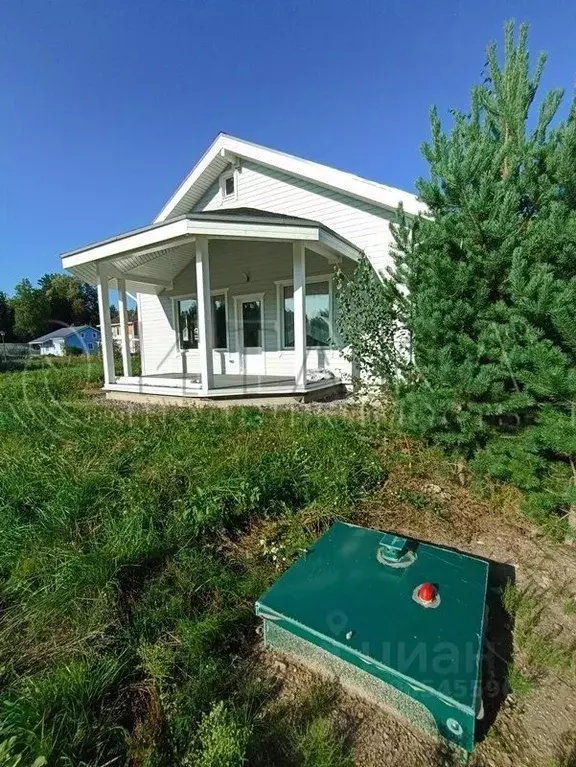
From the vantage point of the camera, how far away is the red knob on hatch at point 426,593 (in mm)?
1917

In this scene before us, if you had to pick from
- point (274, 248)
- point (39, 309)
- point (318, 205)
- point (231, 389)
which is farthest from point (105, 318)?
point (39, 309)

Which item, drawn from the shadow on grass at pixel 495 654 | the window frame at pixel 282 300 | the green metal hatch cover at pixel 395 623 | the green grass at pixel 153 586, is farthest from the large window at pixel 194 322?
the shadow on grass at pixel 495 654

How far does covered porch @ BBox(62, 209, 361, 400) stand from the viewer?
6355 millimetres

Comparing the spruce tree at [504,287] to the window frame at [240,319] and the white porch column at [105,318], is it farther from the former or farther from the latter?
the white porch column at [105,318]

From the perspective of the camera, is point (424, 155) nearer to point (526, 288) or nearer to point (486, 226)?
point (486, 226)

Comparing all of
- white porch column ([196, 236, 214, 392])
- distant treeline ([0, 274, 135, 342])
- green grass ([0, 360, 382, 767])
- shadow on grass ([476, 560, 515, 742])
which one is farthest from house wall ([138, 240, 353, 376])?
distant treeline ([0, 274, 135, 342])

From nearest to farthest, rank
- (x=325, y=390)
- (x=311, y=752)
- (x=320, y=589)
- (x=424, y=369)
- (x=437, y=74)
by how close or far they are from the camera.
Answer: (x=311, y=752), (x=320, y=589), (x=424, y=369), (x=437, y=74), (x=325, y=390)

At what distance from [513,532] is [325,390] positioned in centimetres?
465

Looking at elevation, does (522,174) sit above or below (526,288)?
above

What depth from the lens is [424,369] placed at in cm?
362

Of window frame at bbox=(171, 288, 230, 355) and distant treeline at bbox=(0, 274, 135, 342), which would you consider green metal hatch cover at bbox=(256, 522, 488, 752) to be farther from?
distant treeline at bbox=(0, 274, 135, 342)

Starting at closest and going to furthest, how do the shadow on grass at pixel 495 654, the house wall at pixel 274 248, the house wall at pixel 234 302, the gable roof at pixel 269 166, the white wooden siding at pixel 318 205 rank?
the shadow on grass at pixel 495 654 < the gable roof at pixel 269 166 < the white wooden siding at pixel 318 205 < the house wall at pixel 274 248 < the house wall at pixel 234 302

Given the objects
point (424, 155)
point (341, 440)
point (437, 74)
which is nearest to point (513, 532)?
point (341, 440)

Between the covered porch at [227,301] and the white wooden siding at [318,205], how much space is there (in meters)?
0.59
